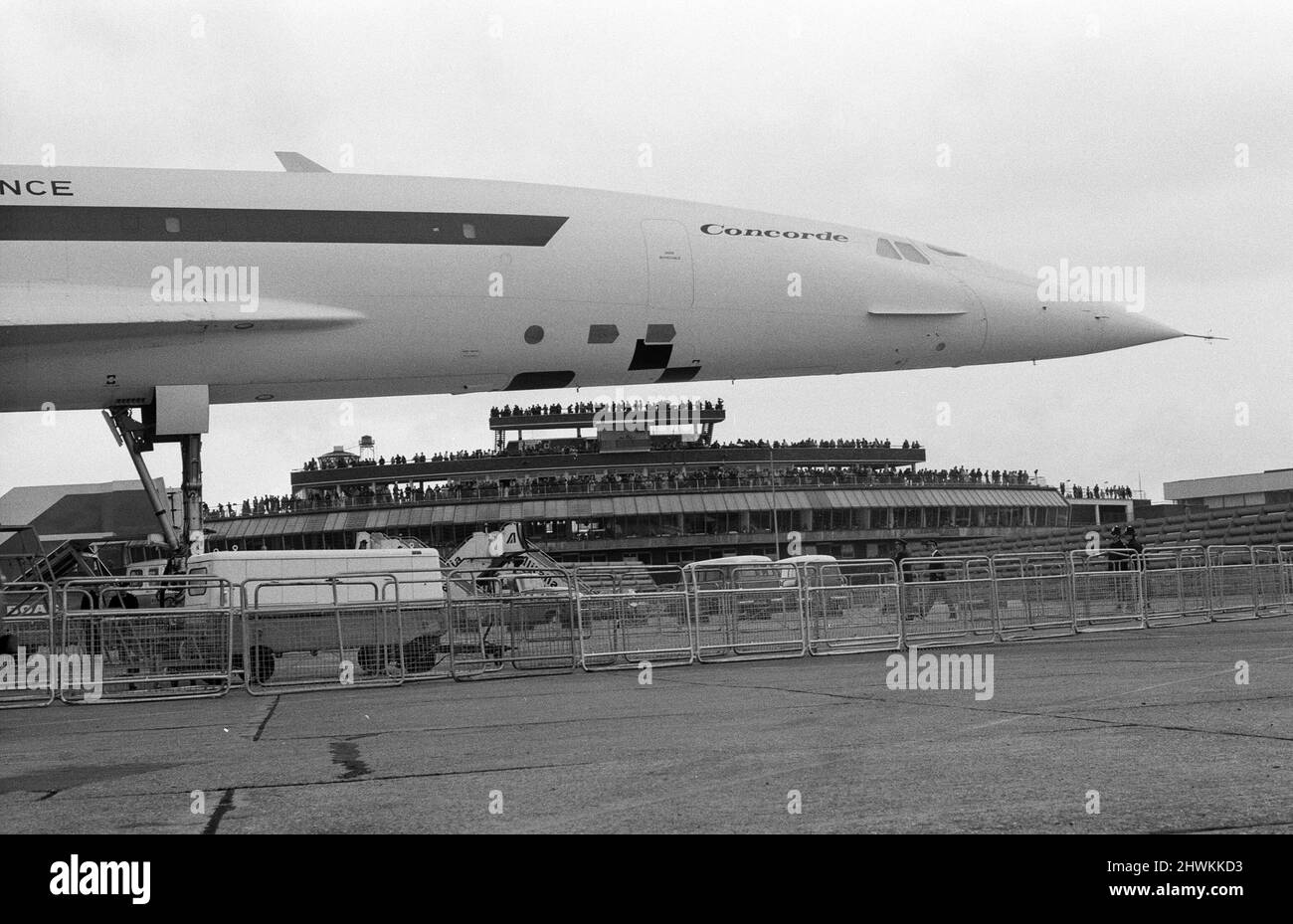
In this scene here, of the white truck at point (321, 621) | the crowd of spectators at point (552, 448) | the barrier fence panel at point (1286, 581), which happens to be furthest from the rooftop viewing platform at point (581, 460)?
the white truck at point (321, 621)

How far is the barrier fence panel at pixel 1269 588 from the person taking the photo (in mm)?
19453

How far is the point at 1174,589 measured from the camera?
17953mm

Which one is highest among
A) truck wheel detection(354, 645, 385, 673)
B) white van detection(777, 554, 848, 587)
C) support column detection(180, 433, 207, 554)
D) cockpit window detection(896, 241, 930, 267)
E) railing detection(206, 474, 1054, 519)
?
cockpit window detection(896, 241, 930, 267)

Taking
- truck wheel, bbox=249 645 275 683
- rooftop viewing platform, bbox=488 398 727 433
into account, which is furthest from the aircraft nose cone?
rooftop viewing platform, bbox=488 398 727 433

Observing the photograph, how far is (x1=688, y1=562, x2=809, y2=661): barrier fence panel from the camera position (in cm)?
1505

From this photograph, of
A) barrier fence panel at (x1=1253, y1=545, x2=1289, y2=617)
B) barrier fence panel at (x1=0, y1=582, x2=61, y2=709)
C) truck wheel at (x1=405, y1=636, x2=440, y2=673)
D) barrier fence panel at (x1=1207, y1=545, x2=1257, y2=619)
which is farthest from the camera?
barrier fence panel at (x1=1253, y1=545, x2=1289, y2=617)

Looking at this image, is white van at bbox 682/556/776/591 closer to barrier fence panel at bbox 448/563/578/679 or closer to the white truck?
barrier fence panel at bbox 448/563/578/679

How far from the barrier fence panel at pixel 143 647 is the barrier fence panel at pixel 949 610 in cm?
773

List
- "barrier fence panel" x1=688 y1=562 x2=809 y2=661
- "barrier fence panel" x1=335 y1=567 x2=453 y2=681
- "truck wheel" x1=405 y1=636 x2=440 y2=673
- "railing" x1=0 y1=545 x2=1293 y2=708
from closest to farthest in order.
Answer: "railing" x1=0 y1=545 x2=1293 y2=708 → "barrier fence panel" x1=335 y1=567 x2=453 y2=681 → "truck wheel" x1=405 y1=636 x2=440 y2=673 → "barrier fence panel" x1=688 y1=562 x2=809 y2=661

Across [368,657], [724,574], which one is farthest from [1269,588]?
[368,657]

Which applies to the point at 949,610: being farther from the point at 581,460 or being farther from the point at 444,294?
the point at 581,460

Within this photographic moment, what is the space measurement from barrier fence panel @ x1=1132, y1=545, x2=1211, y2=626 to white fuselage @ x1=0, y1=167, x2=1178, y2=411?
3.24 metres
